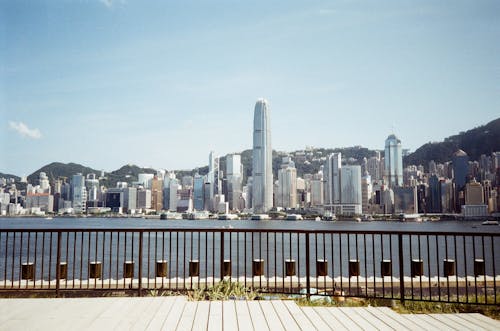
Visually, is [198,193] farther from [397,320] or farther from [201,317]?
[397,320]

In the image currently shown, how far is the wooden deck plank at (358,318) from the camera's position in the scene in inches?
144

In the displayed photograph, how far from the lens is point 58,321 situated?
370 cm

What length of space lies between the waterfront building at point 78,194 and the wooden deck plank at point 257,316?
13610 centimetres

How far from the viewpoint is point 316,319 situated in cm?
385

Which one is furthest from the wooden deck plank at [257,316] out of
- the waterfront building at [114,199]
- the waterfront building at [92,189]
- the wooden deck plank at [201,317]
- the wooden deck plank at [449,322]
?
the waterfront building at [92,189]

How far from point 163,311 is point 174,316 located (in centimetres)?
24

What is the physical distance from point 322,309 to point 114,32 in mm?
20705

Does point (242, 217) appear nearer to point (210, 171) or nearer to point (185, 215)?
point (185, 215)

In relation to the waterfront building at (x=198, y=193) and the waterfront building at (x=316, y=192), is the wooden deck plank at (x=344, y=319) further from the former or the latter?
the waterfront building at (x=198, y=193)

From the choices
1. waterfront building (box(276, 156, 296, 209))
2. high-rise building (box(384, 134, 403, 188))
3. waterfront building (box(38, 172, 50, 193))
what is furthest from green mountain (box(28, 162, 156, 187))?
high-rise building (box(384, 134, 403, 188))

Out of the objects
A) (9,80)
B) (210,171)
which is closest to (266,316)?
(9,80)

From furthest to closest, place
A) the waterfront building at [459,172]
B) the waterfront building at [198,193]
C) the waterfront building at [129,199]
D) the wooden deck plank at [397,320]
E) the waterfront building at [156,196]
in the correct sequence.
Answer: the waterfront building at [198,193] < the waterfront building at [156,196] < the waterfront building at [129,199] < the waterfront building at [459,172] < the wooden deck plank at [397,320]

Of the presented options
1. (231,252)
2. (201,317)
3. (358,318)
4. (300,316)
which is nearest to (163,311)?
(201,317)

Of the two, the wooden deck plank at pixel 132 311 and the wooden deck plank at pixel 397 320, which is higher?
the wooden deck plank at pixel 132 311
